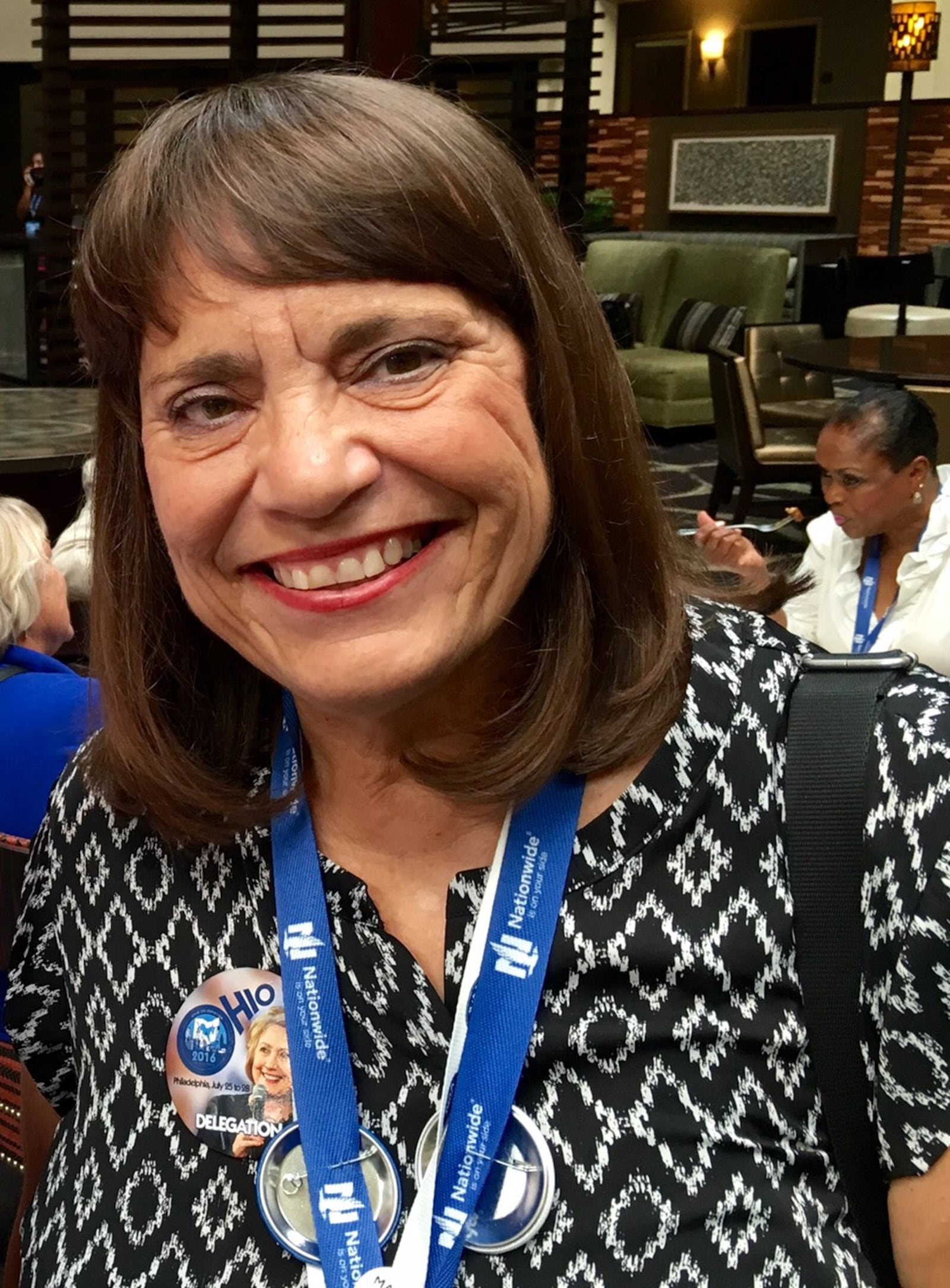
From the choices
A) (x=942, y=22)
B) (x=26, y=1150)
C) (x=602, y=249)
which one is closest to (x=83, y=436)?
(x=26, y=1150)

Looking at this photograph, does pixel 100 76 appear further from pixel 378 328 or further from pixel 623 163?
pixel 623 163

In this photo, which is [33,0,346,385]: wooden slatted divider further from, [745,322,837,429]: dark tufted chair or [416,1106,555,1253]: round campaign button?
[416,1106,555,1253]: round campaign button

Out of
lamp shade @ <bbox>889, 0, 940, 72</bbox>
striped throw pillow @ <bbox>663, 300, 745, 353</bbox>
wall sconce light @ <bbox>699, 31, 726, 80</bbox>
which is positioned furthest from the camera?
wall sconce light @ <bbox>699, 31, 726, 80</bbox>

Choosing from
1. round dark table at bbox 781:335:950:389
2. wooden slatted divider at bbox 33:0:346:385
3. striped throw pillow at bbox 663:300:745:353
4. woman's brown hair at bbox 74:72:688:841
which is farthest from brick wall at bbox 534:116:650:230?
woman's brown hair at bbox 74:72:688:841

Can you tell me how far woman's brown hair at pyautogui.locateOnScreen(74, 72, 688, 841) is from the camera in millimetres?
955

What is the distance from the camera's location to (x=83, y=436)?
15.4 feet

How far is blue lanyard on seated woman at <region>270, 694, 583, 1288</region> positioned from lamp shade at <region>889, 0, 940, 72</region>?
12887mm

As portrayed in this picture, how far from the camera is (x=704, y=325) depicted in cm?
1130

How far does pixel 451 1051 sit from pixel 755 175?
47.4 feet

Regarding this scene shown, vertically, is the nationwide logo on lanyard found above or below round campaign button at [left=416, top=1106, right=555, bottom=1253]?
above

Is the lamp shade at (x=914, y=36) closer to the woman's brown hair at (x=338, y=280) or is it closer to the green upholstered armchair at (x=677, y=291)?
the green upholstered armchair at (x=677, y=291)

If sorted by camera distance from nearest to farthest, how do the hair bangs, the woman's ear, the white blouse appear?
the hair bangs
the white blouse
the woman's ear

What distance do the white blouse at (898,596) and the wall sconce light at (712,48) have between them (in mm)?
12805

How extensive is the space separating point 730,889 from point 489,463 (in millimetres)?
365
